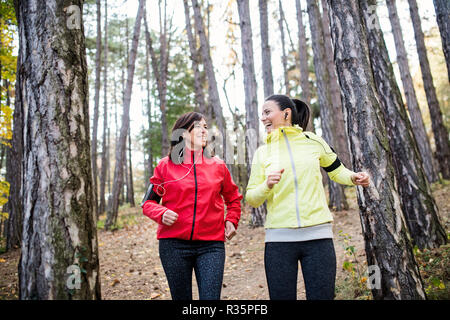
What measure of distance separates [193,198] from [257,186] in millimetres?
559

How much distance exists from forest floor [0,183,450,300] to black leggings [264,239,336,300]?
1.84 meters

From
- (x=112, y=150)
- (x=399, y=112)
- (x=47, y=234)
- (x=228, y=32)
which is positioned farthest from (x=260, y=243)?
(x=112, y=150)

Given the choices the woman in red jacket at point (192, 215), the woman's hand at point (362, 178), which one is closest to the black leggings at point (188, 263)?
the woman in red jacket at point (192, 215)

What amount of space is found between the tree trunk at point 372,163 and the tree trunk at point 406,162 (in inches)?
64.9

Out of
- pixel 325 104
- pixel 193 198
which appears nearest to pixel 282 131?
pixel 193 198

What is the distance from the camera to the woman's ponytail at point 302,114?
2.64 meters

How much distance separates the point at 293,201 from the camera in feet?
7.34

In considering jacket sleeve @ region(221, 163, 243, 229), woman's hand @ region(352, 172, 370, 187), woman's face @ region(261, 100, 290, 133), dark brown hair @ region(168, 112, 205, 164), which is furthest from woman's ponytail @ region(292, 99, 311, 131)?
dark brown hair @ region(168, 112, 205, 164)

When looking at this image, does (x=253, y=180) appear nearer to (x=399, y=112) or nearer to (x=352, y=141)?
(x=352, y=141)

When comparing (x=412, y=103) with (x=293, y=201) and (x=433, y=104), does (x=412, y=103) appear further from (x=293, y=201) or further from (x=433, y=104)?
(x=293, y=201)

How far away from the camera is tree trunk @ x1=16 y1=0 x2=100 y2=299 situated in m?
2.20

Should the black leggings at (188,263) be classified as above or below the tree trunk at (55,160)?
below

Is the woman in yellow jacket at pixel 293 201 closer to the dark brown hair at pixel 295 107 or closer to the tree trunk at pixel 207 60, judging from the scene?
the dark brown hair at pixel 295 107
